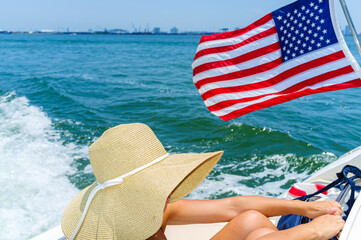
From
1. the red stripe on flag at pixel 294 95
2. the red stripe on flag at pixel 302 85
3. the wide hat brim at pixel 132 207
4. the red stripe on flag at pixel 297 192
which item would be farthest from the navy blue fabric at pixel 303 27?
the wide hat brim at pixel 132 207

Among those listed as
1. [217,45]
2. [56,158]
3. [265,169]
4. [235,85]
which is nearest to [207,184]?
[265,169]

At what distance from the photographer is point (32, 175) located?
5.12 meters

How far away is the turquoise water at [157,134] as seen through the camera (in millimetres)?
4719

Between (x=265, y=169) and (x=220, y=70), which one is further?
(x=265, y=169)

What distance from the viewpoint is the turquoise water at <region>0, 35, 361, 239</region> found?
4719 mm

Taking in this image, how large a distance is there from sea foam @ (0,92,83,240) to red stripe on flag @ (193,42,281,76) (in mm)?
2617

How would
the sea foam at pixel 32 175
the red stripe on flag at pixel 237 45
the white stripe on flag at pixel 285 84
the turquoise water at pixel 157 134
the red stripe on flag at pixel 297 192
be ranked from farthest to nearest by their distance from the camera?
the turquoise water at pixel 157 134 → the sea foam at pixel 32 175 → the red stripe on flag at pixel 237 45 → the white stripe on flag at pixel 285 84 → the red stripe on flag at pixel 297 192

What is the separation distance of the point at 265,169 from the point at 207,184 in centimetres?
117

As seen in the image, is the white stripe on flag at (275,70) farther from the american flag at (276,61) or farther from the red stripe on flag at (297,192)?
the red stripe on flag at (297,192)

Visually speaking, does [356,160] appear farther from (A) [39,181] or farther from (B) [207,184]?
(A) [39,181]

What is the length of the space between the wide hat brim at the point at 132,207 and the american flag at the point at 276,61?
1.87 metres

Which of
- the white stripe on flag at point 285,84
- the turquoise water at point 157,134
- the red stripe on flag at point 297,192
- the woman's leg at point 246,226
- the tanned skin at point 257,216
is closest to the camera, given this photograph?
the tanned skin at point 257,216

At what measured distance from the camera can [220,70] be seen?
3.50 metres

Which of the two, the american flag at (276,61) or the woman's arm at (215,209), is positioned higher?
the american flag at (276,61)
